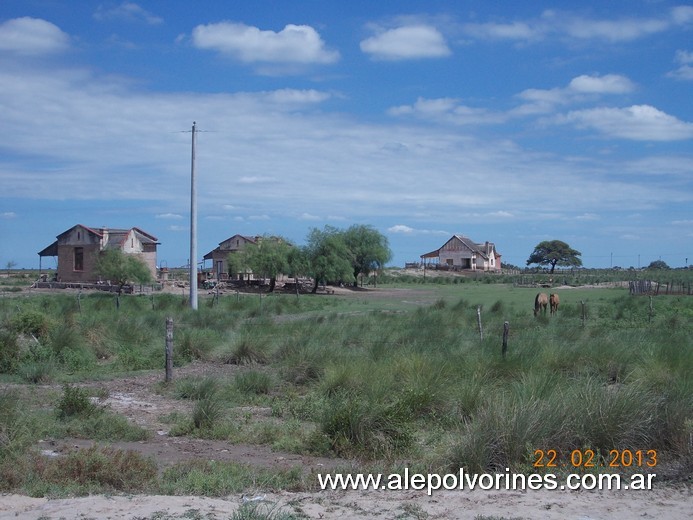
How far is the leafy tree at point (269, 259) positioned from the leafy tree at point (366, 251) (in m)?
10.8

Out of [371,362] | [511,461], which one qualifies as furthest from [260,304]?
[511,461]

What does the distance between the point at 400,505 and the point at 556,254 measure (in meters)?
134

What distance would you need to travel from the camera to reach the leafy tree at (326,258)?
6600 centimetres

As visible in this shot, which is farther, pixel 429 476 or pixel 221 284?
pixel 221 284

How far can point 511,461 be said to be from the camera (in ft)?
29.7

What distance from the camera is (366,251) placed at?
259 feet

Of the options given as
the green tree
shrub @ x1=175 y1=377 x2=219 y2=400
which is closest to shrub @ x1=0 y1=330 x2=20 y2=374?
shrub @ x1=175 y1=377 x2=219 y2=400

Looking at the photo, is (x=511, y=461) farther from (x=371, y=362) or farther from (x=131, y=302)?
(x=131, y=302)

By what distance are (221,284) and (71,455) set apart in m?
58.4

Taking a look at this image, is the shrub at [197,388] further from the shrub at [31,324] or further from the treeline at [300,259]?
the treeline at [300,259]

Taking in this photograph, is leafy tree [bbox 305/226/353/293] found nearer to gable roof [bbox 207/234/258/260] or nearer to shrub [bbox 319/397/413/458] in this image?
gable roof [bbox 207/234/258/260]
